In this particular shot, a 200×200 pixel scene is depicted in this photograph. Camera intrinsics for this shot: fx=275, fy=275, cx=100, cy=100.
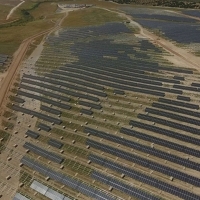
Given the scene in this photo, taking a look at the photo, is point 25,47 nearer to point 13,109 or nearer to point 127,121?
point 13,109

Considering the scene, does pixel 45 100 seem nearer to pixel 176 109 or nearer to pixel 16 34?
pixel 176 109

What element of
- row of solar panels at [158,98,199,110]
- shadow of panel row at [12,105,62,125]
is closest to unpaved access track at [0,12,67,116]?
shadow of panel row at [12,105,62,125]

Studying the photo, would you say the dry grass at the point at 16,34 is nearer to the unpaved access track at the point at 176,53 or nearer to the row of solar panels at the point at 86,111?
the unpaved access track at the point at 176,53

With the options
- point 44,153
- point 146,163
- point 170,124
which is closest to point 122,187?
point 146,163

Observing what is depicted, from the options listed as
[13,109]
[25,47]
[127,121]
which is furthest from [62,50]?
[127,121]

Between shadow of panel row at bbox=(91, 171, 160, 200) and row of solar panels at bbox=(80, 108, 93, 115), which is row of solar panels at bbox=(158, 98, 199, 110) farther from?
shadow of panel row at bbox=(91, 171, 160, 200)

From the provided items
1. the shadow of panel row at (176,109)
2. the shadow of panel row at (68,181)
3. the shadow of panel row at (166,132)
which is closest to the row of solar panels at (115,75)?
the shadow of panel row at (176,109)
